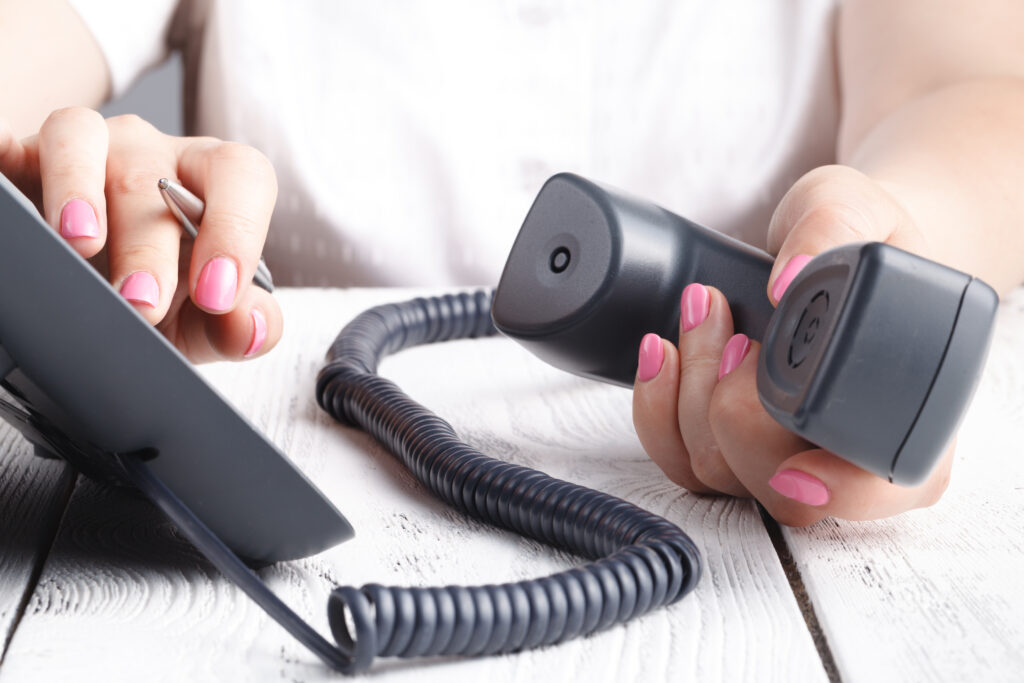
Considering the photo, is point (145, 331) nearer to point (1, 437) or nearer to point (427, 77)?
point (1, 437)

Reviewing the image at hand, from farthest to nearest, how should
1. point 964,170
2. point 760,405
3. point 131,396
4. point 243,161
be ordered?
point 964,170 → point 243,161 → point 760,405 → point 131,396

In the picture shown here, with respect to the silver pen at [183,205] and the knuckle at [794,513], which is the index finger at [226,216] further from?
the knuckle at [794,513]

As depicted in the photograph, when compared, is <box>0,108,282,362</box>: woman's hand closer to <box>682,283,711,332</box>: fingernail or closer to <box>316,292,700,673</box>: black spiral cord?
<box>316,292,700,673</box>: black spiral cord

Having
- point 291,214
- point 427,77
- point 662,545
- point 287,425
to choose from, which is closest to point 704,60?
point 427,77

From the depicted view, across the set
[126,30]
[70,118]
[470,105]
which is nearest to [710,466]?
[70,118]

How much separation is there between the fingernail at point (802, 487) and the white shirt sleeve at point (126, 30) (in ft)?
2.65

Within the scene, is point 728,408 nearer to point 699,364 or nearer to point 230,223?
point 699,364

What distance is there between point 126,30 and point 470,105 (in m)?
0.34

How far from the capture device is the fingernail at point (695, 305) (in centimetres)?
47

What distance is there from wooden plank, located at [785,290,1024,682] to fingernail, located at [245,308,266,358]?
305mm

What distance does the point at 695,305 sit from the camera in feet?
1.55

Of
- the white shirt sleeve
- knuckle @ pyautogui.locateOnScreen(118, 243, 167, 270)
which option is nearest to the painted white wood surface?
knuckle @ pyautogui.locateOnScreen(118, 243, 167, 270)

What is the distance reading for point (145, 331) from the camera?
0.96 feet

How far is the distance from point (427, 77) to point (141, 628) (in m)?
0.74
